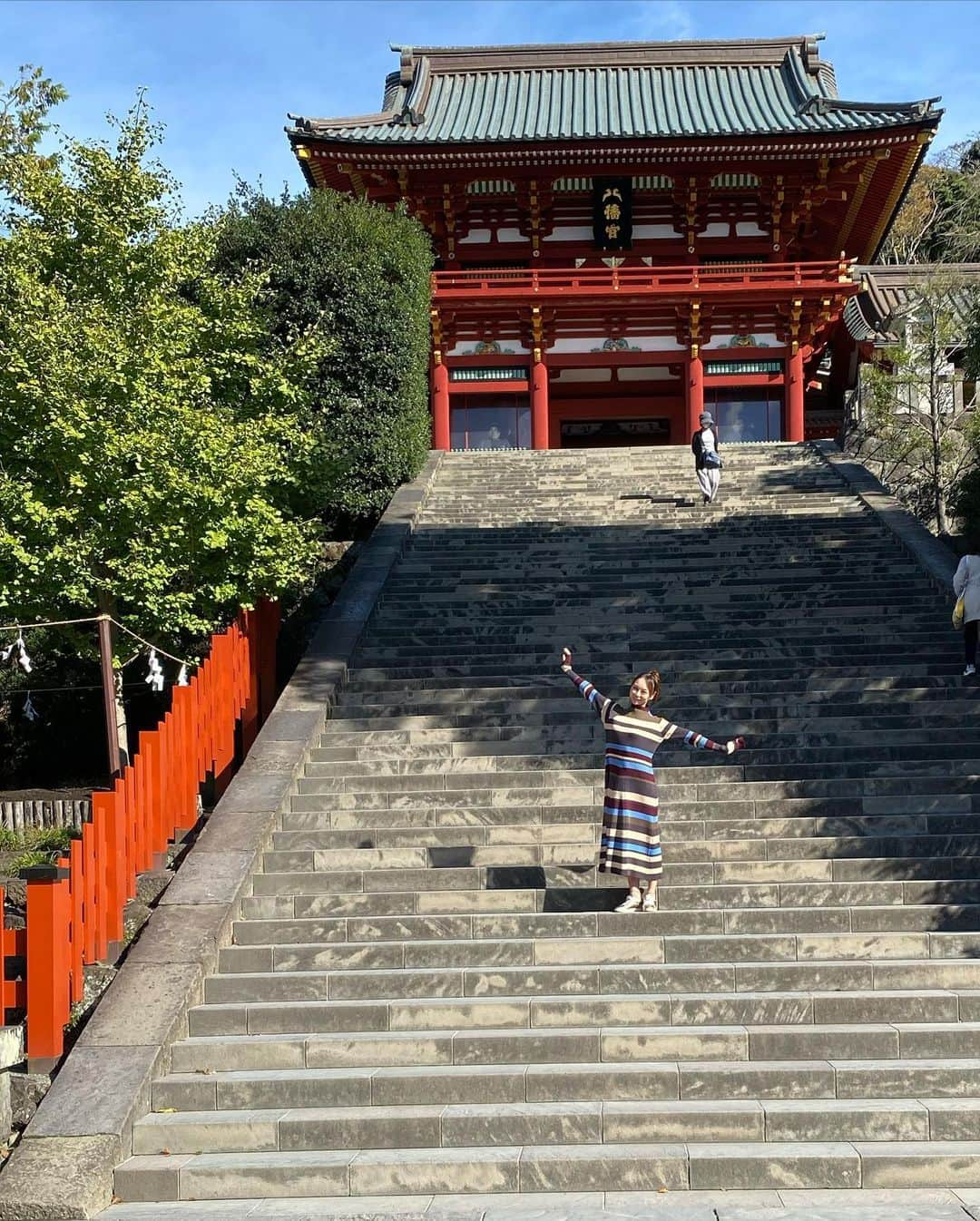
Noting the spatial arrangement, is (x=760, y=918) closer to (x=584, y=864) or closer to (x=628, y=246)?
(x=584, y=864)

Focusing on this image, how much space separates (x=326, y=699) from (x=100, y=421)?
311cm

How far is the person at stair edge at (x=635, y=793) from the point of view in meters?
7.44

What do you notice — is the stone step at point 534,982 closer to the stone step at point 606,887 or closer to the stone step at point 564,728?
the stone step at point 606,887

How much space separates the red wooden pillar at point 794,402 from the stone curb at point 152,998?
15.2 m

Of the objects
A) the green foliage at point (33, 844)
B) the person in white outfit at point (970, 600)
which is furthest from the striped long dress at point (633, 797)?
the green foliage at point (33, 844)

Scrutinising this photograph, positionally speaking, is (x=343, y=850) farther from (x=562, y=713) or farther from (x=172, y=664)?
(x=172, y=664)

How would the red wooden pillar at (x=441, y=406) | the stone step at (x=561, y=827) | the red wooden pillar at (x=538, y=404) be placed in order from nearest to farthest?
1. the stone step at (x=561, y=827)
2. the red wooden pillar at (x=441, y=406)
3. the red wooden pillar at (x=538, y=404)

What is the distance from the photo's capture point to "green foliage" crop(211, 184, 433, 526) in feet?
57.8

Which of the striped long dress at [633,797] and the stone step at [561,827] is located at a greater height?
the striped long dress at [633,797]

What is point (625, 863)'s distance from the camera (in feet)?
24.4

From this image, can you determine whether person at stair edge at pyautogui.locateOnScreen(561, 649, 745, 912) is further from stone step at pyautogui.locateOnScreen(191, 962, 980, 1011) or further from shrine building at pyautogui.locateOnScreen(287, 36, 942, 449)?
shrine building at pyautogui.locateOnScreen(287, 36, 942, 449)

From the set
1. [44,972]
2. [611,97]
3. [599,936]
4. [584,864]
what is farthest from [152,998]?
[611,97]

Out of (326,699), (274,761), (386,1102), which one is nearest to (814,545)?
(326,699)

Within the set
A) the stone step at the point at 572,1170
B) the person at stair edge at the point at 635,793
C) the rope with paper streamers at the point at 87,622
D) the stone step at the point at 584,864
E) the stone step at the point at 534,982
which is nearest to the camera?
the stone step at the point at 572,1170
